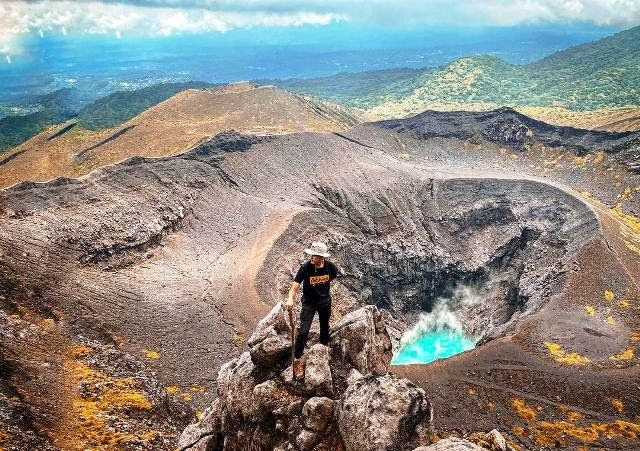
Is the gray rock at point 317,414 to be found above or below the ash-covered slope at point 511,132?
above

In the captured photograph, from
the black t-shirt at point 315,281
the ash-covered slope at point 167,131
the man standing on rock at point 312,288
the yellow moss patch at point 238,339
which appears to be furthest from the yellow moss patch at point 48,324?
the ash-covered slope at point 167,131

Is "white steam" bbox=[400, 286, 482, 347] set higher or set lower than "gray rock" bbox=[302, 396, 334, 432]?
lower

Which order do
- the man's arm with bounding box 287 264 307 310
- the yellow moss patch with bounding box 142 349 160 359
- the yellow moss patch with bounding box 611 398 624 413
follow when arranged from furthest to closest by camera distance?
the yellow moss patch with bounding box 142 349 160 359 → the yellow moss patch with bounding box 611 398 624 413 → the man's arm with bounding box 287 264 307 310

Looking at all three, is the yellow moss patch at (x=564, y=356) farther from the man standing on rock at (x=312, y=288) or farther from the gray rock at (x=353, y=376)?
the man standing on rock at (x=312, y=288)

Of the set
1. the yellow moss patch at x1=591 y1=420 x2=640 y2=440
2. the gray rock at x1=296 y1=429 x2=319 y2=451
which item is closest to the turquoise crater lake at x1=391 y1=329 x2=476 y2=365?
the yellow moss patch at x1=591 y1=420 x2=640 y2=440

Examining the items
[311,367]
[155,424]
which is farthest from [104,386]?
[311,367]

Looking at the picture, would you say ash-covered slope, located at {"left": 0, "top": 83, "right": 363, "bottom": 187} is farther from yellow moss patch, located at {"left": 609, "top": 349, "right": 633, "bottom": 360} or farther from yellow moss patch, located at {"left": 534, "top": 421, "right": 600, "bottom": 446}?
yellow moss patch, located at {"left": 534, "top": 421, "right": 600, "bottom": 446}

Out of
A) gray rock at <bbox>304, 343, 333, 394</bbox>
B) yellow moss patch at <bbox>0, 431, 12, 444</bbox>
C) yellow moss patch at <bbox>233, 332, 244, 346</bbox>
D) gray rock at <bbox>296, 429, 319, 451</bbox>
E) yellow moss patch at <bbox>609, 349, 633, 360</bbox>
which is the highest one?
gray rock at <bbox>304, 343, 333, 394</bbox>
